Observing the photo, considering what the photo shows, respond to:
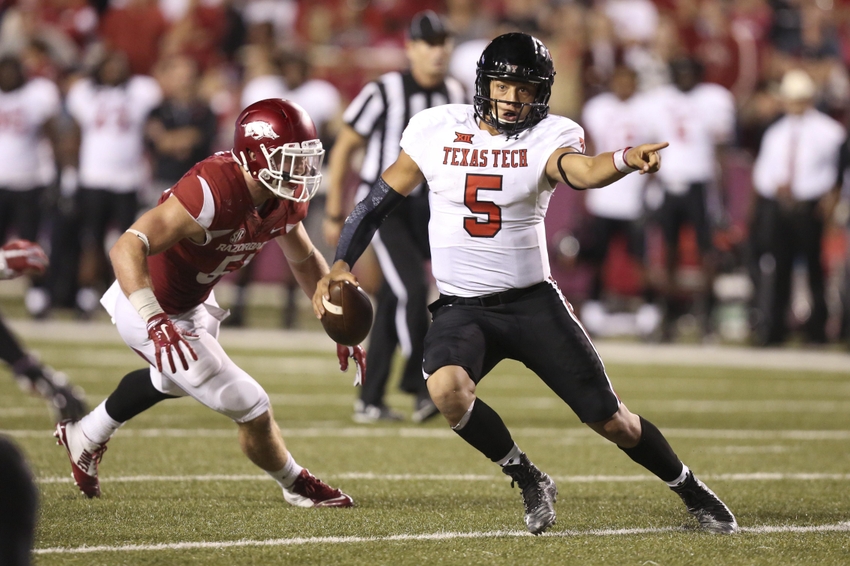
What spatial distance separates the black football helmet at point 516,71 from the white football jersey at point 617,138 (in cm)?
669

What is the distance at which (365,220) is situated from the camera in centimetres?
416

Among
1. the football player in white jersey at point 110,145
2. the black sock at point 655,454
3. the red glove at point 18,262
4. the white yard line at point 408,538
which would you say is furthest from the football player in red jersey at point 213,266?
the football player in white jersey at point 110,145

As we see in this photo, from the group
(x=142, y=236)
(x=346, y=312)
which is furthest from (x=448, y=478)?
(x=142, y=236)

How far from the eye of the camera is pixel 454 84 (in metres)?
6.78

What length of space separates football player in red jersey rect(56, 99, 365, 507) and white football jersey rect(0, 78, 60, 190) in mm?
7080

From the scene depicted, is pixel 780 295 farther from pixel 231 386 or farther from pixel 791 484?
pixel 231 386

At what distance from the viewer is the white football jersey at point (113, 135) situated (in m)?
11.0

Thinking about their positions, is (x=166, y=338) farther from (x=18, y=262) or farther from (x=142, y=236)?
(x=18, y=262)

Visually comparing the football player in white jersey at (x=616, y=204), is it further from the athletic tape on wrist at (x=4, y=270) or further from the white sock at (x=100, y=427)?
the white sock at (x=100, y=427)

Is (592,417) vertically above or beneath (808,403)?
above

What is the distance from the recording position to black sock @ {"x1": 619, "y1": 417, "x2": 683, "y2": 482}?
3.94 meters

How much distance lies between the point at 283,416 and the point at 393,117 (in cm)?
164

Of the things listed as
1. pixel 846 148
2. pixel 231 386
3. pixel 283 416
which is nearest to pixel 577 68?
pixel 846 148

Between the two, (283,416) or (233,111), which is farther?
(233,111)
